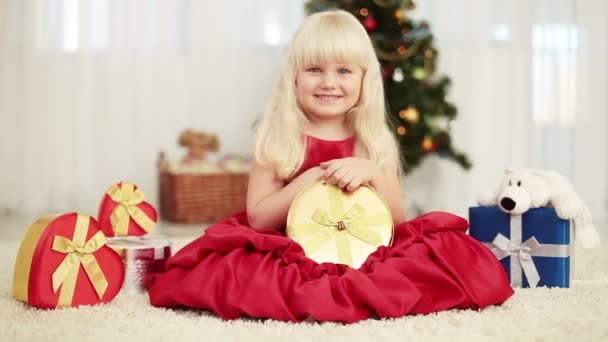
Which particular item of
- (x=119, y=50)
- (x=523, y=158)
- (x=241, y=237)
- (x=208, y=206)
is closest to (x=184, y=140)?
(x=208, y=206)

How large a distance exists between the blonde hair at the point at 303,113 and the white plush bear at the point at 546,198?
0.28 meters

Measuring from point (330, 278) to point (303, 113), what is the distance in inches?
19.6

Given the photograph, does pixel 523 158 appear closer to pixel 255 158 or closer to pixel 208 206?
pixel 208 206

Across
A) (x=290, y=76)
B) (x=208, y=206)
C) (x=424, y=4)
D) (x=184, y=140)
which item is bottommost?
(x=208, y=206)

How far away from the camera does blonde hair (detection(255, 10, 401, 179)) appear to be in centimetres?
172

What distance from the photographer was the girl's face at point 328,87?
1733 mm

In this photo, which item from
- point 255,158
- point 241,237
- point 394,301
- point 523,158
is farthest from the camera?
point 523,158

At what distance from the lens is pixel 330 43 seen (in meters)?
1.71

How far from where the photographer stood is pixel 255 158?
1.76 m

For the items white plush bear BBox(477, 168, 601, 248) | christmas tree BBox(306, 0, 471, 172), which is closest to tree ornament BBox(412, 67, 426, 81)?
christmas tree BBox(306, 0, 471, 172)

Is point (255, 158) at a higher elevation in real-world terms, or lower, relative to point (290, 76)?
lower

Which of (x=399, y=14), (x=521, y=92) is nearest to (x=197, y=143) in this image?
(x=399, y=14)

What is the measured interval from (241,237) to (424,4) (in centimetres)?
246

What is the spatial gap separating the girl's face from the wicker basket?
71.1 inches
